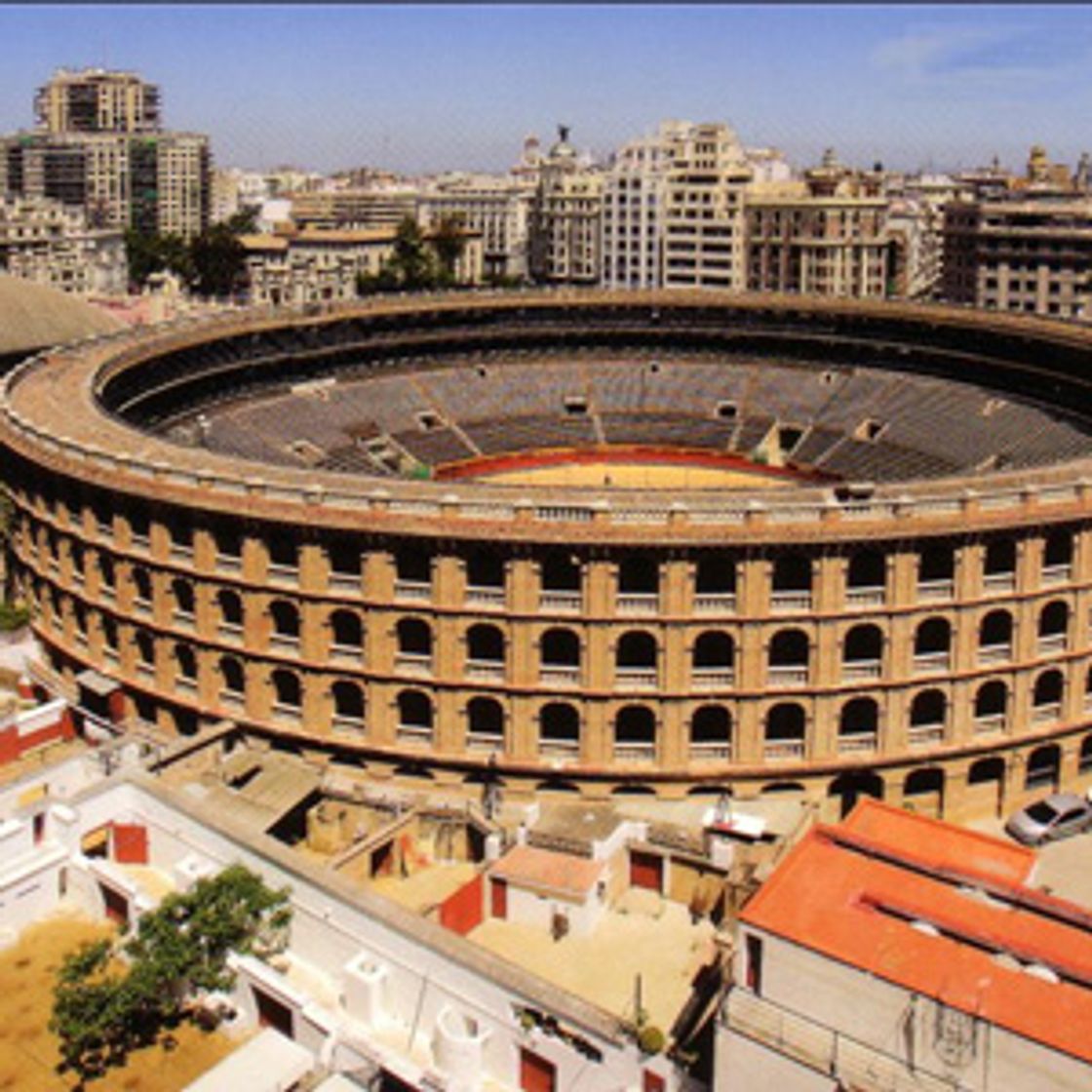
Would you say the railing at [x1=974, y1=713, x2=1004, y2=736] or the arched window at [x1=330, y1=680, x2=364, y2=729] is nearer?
the railing at [x1=974, y1=713, x2=1004, y2=736]

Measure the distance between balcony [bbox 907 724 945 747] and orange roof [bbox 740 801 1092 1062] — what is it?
16171mm

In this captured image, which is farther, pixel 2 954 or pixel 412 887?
pixel 412 887

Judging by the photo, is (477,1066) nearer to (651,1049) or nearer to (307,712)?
(651,1049)

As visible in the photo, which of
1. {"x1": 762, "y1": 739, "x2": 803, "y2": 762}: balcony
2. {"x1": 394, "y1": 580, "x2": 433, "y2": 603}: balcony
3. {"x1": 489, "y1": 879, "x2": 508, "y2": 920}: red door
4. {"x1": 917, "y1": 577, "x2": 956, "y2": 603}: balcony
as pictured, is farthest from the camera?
{"x1": 762, "y1": 739, "x2": 803, "y2": 762}: balcony

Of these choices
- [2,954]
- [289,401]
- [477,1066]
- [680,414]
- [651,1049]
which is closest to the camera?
[651,1049]

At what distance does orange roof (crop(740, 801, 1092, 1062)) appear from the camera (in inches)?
1404

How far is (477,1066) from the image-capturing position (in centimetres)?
4350

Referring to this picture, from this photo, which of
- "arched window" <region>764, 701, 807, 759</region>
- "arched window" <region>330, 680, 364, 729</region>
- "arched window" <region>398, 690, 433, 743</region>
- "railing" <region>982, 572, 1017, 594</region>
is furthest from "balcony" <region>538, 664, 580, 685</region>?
"railing" <region>982, 572, 1017, 594</region>

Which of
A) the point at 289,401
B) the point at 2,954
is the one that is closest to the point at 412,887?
the point at 2,954

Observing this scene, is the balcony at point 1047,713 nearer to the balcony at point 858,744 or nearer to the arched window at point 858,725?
the arched window at point 858,725

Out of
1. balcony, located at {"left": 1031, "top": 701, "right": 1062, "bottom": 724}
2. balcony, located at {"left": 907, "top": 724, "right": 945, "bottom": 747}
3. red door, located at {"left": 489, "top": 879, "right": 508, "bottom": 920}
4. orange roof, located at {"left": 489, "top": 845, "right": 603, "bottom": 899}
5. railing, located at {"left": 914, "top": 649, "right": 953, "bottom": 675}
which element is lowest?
red door, located at {"left": 489, "top": 879, "right": 508, "bottom": 920}

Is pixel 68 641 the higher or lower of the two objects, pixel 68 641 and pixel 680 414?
the lower

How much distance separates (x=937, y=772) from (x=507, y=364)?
67.6m

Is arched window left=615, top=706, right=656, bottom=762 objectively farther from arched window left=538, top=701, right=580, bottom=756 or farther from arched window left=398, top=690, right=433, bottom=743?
arched window left=398, top=690, right=433, bottom=743
